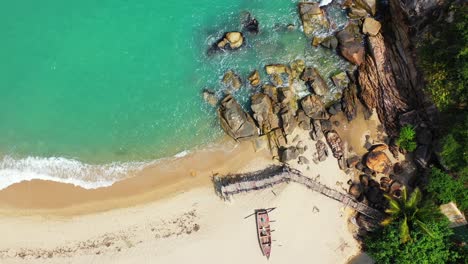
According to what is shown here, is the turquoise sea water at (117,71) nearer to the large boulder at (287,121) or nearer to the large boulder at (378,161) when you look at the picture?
the large boulder at (287,121)

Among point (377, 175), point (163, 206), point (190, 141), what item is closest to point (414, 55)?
point (377, 175)

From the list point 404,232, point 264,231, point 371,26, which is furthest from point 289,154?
point 371,26

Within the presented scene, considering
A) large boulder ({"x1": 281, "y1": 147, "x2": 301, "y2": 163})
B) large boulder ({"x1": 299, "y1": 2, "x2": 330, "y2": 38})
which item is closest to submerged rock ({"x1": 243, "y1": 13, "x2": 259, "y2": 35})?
large boulder ({"x1": 299, "y1": 2, "x2": 330, "y2": 38})

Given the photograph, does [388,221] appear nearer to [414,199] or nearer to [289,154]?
[414,199]

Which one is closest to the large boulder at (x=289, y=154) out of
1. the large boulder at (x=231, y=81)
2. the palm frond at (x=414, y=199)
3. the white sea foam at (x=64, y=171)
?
the large boulder at (x=231, y=81)

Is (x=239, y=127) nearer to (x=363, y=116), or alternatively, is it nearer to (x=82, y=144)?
(x=363, y=116)

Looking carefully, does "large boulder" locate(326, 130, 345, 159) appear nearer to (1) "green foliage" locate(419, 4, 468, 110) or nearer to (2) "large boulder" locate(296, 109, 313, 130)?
(2) "large boulder" locate(296, 109, 313, 130)
